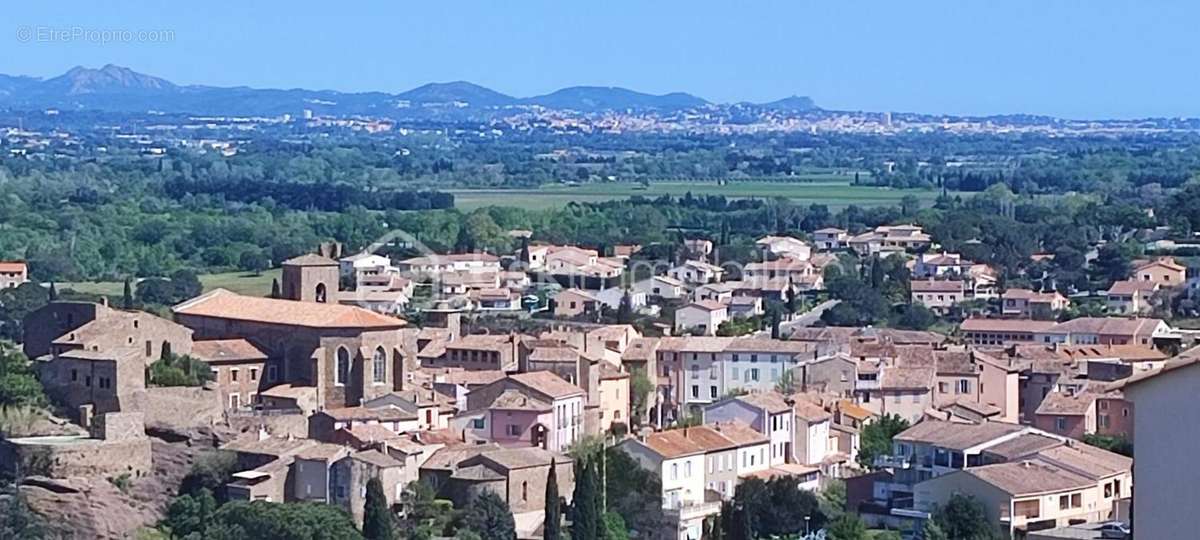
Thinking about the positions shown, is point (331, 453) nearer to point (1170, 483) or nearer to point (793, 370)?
point (793, 370)

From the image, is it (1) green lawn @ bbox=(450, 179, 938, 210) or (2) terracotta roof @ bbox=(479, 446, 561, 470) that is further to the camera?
(1) green lawn @ bbox=(450, 179, 938, 210)

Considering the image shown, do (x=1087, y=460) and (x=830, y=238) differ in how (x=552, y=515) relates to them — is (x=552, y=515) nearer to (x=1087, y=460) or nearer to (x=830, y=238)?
(x=1087, y=460)

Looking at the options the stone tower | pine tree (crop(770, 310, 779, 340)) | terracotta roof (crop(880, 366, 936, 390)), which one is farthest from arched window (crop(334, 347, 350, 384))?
pine tree (crop(770, 310, 779, 340))

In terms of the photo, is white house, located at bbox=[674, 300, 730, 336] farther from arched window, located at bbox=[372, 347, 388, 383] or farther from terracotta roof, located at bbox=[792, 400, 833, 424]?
arched window, located at bbox=[372, 347, 388, 383]

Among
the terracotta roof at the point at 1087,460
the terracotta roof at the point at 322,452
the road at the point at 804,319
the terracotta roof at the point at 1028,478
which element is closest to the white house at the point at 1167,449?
the terracotta roof at the point at 1028,478

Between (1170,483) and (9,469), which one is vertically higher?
(1170,483)

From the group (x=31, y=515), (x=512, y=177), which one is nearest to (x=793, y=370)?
(x=31, y=515)

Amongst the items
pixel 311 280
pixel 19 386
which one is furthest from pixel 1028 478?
pixel 311 280

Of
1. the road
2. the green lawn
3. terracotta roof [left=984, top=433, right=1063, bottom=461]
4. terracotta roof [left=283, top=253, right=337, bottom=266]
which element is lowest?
the green lawn
